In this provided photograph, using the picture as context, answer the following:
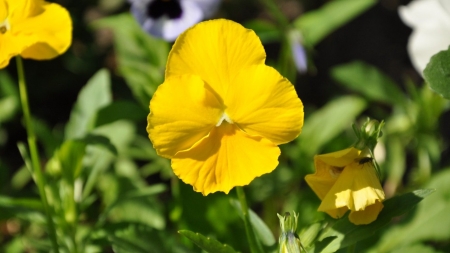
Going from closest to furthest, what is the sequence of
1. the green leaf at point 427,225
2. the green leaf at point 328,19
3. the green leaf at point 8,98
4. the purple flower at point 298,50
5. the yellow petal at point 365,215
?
the yellow petal at point 365,215
the green leaf at point 427,225
the purple flower at point 298,50
the green leaf at point 8,98
the green leaf at point 328,19

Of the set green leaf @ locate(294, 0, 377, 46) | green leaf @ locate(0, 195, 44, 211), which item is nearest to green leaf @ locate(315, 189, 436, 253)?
green leaf @ locate(0, 195, 44, 211)

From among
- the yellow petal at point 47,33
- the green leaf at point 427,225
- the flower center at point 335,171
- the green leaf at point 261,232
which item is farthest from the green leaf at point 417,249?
the yellow petal at point 47,33

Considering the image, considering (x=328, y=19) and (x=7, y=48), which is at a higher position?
(x=7, y=48)

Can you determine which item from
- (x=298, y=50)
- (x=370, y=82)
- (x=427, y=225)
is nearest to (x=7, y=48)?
(x=298, y=50)

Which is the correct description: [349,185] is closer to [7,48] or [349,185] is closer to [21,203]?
[7,48]

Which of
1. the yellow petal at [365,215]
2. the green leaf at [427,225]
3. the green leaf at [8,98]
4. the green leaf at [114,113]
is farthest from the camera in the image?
the green leaf at [8,98]

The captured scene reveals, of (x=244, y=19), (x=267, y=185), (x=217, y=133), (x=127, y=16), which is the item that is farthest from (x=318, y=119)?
(x=217, y=133)

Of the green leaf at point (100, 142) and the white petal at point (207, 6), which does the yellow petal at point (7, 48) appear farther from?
the white petal at point (207, 6)
